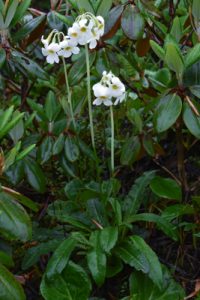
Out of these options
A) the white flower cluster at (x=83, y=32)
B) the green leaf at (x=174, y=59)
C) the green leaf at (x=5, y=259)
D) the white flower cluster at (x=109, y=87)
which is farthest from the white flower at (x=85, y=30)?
the green leaf at (x=5, y=259)

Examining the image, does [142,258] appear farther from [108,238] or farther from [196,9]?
[196,9]

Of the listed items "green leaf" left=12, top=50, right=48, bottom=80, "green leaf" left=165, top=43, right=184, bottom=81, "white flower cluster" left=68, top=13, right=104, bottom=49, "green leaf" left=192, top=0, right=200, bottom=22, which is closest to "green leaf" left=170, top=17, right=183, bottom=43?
"green leaf" left=192, top=0, right=200, bottom=22

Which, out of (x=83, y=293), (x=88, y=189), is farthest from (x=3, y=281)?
(x=88, y=189)

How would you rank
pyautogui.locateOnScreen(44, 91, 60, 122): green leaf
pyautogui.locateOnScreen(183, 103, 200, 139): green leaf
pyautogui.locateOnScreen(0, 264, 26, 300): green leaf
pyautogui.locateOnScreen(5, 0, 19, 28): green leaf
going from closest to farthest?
pyautogui.locateOnScreen(0, 264, 26, 300): green leaf
pyautogui.locateOnScreen(183, 103, 200, 139): green leaf
pyautogui.locateOnScreen(5, 0, 19, 28): green leaf
pyautogui.locateOnScreen(44, 91, 60, 122): green leaf

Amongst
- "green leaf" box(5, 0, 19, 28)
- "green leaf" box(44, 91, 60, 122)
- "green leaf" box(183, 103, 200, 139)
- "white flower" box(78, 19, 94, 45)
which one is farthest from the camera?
"green leaf" box(44, 91, 60, 122)

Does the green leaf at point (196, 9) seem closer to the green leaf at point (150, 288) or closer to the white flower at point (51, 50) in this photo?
the white flower at point (51, 50)

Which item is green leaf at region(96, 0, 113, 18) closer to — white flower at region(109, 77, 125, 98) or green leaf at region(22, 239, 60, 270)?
white flower at region(109, 77, 125, 98)

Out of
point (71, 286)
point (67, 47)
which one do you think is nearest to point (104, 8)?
point (67, 47)
